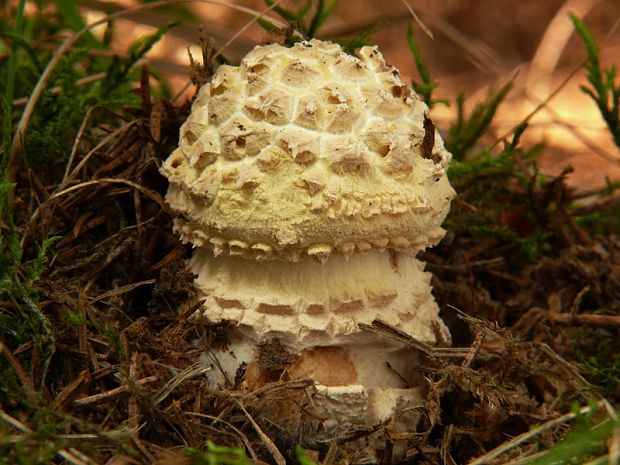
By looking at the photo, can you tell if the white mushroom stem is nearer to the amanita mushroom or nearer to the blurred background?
the amanita mushroom

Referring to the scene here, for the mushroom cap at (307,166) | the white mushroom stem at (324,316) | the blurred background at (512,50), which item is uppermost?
the mushroom cap at (307,166)

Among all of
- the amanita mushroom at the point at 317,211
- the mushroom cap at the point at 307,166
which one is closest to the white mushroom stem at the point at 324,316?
the amanita mushroom at the point at 317,211

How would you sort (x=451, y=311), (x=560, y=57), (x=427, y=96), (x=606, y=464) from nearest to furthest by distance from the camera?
(x=606, y=464) < (x=451, y=311) < (x=427, y=96) < (x=560, y=57)

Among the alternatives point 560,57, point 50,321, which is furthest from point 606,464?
point 560,57

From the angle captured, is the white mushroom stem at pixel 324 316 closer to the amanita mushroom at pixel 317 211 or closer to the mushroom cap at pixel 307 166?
the amanita mushroom at pixel 317 211

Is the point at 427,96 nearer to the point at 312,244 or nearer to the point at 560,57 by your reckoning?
the point at 312,244

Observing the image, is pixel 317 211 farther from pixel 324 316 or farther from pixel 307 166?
pixel 324 316

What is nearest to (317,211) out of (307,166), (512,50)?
(307,166)

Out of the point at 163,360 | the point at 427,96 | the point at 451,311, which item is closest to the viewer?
the point at 163,360

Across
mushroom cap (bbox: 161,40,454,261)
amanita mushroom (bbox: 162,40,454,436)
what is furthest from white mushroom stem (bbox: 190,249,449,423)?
mushroom cap (bbox: 161,40,454,261)
